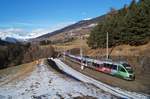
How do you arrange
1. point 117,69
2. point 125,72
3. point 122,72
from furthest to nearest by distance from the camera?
1. point 117,69
2. point 122,72
3. point 125,72

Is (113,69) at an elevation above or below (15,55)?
below

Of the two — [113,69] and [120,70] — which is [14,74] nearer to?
[113,69]

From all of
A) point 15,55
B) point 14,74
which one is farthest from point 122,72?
point 15,55

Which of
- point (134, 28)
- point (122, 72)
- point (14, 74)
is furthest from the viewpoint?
point (134, 28)

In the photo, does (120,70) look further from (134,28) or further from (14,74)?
(134,28)

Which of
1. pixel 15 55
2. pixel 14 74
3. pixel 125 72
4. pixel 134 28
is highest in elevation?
pixel 134 28

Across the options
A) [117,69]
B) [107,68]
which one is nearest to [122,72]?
[117,69]

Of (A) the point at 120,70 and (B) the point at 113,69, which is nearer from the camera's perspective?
(A) the point at 120,70

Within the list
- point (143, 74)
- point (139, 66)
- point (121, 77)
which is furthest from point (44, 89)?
point (139, 66)

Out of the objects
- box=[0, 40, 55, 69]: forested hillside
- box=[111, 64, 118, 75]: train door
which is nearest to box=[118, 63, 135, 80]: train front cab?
box=[111, 64, 118, 75]: train door

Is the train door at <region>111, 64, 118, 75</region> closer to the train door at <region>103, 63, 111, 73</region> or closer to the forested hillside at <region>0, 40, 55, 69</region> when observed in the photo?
the train door at <region>103, 63, 111, 73</region>

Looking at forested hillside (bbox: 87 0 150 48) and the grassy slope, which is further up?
forested hillside (bbox: 87 0 150 48)

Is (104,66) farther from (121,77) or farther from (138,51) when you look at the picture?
(138,51)

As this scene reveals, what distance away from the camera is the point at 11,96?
27.7 meters
